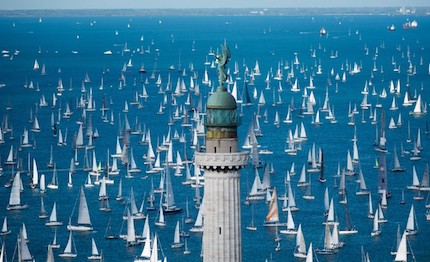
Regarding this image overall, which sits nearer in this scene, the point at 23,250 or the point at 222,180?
the point at 222,180

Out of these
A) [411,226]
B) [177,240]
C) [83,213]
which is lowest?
[177,240]

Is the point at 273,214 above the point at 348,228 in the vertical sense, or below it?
above

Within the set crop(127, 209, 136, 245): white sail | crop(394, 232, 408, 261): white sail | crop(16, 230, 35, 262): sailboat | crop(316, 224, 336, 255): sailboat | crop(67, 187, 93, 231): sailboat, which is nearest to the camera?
crop(16, 230, 35, 262): sailboat

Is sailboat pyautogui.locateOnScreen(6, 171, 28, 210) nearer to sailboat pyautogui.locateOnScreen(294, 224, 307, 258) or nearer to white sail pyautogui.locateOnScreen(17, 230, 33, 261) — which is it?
white sail pyautogui.locateOnScreen(17, 230, 33, 261)

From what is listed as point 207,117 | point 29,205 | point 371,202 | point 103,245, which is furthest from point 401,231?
point 207,117

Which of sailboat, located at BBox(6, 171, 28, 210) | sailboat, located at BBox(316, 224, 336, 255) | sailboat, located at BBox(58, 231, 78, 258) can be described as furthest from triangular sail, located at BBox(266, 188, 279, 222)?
sailboat, located at BBox(6, 171, 28, 210)

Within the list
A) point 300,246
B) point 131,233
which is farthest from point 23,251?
point 300,246

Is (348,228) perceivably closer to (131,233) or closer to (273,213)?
(273,213)

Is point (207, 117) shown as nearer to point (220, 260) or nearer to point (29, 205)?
point (220, 260)

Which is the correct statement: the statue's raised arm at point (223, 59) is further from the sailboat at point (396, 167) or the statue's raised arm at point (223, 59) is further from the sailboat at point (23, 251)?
the sailboat at point (396, 167)
